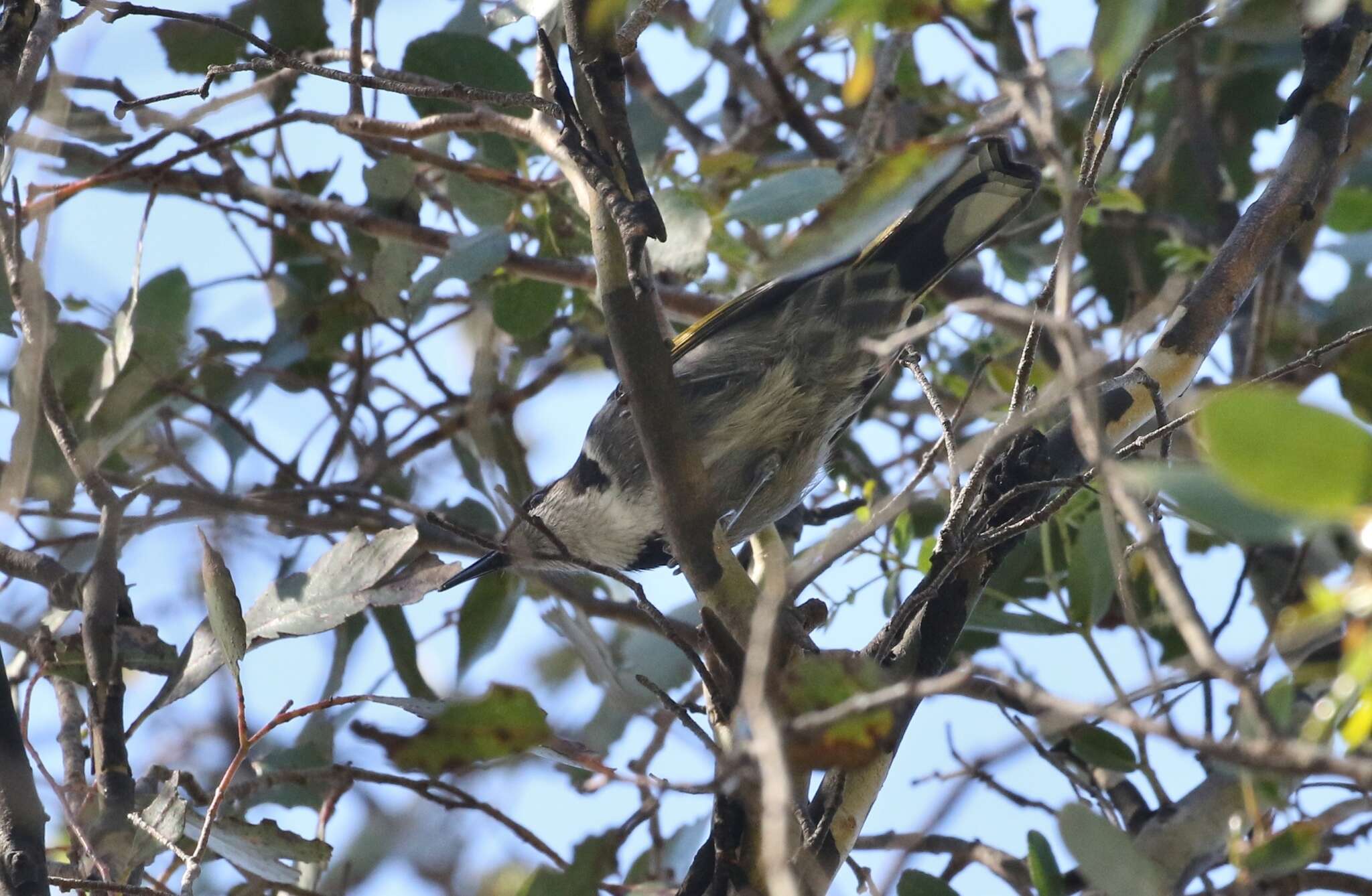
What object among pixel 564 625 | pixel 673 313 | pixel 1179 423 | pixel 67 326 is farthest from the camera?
pixel 673 313

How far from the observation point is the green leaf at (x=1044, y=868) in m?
Answer: 1.78

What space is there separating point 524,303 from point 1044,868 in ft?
6.70

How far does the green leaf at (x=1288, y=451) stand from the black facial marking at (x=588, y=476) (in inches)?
96.9

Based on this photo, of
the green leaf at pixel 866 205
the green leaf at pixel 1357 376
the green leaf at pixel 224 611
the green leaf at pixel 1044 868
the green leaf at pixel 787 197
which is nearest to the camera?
the green leaf at pixel 866 205

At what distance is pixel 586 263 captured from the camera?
3334 millimetres

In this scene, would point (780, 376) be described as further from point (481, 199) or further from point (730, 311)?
point (481, 199)

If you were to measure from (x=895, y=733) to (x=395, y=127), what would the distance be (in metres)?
1.67

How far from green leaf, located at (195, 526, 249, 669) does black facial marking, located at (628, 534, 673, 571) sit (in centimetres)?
138

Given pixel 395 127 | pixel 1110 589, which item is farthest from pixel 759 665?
pixel 395 127

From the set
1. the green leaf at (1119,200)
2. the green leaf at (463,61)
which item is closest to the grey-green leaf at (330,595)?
the green leaf at (463,61)

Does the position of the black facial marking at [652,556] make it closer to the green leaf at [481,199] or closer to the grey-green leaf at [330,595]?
the green leaf at [481,199]

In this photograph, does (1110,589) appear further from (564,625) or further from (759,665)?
(759,665)

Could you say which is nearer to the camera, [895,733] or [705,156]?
[895,733]

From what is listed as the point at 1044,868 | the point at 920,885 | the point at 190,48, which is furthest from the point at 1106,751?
the point at 190,48
